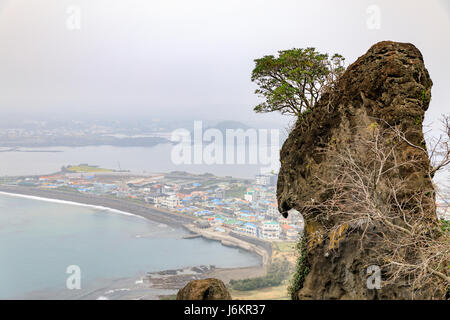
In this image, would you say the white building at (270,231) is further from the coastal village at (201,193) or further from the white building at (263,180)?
the white building at (263,180)

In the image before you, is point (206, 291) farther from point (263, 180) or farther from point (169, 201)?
point (263, 180)

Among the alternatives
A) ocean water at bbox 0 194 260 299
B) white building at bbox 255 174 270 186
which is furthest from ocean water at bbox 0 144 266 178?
white building at bbox 255 174 270 186

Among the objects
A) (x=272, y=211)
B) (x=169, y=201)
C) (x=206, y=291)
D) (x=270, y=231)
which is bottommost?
(x=270, y=231)

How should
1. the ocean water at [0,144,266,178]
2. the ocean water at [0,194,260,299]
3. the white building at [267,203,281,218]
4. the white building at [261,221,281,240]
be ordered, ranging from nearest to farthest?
the white building at [261,221,281,240] < the ocean water at [0,194,260,299] < the white building at [267,203,281,218] < the ocean water at [0,144,266,178]

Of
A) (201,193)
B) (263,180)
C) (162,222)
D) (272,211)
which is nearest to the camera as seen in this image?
(272,211)

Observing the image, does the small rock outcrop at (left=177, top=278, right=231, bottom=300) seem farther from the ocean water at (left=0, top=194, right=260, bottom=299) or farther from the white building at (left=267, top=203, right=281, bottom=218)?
the white building at (left=267, top=203, right=281, bottom=218)

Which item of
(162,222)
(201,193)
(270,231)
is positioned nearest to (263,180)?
(201,193)
